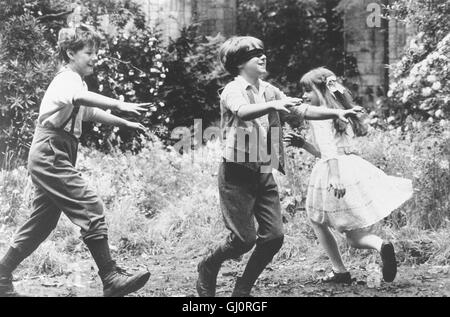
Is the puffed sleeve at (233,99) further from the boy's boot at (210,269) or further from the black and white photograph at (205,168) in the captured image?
the boy's boot at (210,269)

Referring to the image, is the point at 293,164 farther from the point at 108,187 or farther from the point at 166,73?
the point at 166,73

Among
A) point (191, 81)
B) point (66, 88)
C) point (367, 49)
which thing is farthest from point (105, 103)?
point (367, 49)

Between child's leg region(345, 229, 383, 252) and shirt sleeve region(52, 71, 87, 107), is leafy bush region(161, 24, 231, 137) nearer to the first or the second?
child's leg region(345, 229, 383, 252)

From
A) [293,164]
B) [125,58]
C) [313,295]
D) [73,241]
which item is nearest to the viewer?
[313,295]

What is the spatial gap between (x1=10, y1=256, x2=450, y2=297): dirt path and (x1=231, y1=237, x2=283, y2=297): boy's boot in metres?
0.33

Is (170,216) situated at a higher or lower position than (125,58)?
lower

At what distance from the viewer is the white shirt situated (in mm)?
4238

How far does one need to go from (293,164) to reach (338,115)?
216 centimetres

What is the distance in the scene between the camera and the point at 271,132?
4.34m

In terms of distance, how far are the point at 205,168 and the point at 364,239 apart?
237 cm

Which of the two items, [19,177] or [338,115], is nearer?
[338,115]

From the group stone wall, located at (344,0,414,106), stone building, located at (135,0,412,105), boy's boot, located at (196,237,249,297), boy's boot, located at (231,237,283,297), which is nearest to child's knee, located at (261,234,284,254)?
boy's boot, located at (231,237,283,297)

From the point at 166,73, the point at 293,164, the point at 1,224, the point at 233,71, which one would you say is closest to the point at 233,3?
the point at 166,73

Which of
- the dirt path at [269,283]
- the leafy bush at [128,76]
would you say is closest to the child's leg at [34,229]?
the dirt path at [269,283]
